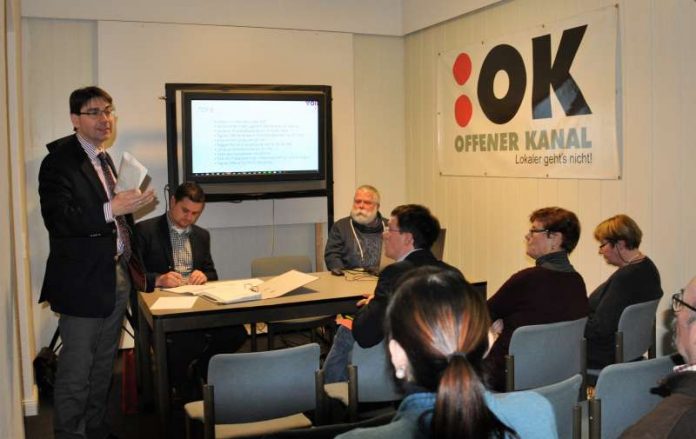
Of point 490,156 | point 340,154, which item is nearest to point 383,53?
point 340,154

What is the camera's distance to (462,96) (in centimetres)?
567

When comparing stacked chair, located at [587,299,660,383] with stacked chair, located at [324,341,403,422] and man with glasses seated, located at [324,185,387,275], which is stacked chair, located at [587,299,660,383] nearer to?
stacked chair, located at [324,341,403,422]

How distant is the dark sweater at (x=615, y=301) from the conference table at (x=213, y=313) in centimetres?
119

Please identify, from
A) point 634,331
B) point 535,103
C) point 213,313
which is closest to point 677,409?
point 634,331

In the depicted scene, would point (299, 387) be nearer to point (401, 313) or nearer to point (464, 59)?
point (401, 313)

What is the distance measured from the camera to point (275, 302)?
143 inches

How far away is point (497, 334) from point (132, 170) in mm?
1920

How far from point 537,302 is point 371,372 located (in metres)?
0.84

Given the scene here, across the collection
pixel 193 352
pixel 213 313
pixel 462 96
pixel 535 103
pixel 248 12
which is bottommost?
pixel 193 352

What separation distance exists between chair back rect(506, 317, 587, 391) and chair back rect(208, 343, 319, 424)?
85 centimetres

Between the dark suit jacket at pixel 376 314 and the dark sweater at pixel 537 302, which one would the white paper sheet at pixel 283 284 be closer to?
the dark suit jacket at pixel 376 314

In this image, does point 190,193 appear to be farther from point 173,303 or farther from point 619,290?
point 619,290

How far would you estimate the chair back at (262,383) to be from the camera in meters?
2.60

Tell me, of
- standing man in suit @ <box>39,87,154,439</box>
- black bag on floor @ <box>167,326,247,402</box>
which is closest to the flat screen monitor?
black bag on floor @ <box>167,326,247,402</box>
